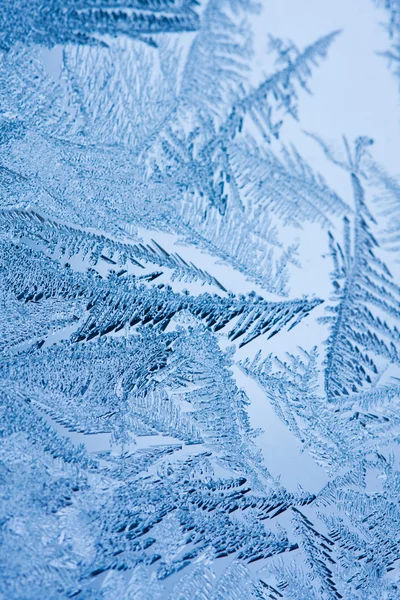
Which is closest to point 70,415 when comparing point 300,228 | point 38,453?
point 38,453

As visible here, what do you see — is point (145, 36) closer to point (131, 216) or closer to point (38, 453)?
point (131, 216)

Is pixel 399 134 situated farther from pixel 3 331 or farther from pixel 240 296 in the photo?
pixel 3 331

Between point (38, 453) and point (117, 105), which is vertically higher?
point (117, 105)

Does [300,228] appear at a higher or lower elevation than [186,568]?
higher

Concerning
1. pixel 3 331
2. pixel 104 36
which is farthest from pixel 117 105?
pixel 3 331

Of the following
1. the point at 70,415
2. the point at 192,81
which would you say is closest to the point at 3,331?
the point at 70,415
